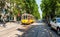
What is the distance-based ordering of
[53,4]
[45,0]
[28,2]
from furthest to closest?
[28,2] < [45,0] < [53,4]

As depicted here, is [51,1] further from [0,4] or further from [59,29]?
[59,29]

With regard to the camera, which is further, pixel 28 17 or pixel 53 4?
pixel 53 4

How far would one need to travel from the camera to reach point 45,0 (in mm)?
66625

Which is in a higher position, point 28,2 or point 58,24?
point 28,2

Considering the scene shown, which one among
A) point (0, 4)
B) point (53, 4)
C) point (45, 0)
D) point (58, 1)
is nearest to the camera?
point (0, 4)

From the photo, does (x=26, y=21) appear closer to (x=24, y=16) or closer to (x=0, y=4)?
(x=24, y=16)

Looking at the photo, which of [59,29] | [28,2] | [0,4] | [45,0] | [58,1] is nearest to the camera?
[59,29]

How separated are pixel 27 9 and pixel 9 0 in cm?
4678

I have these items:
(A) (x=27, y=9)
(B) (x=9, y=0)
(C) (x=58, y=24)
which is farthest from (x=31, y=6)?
(C) (x=58, y=24)

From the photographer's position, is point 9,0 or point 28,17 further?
point 28,17

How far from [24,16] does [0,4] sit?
1704 centimetres

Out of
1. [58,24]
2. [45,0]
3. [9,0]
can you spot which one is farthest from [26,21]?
[58,24]

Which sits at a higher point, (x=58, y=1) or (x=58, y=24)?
(x=58, y=1)

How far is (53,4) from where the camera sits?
187ft
